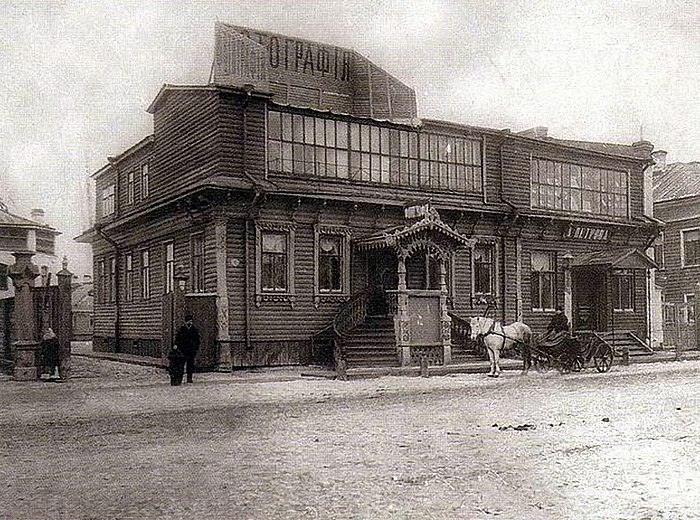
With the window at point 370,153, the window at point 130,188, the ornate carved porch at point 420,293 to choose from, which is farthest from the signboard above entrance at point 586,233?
the window at point 130,188

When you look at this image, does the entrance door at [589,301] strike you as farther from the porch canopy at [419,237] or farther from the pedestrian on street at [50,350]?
the pedestrian on street at [50,350]

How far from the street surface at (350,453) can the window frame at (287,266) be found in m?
5.35

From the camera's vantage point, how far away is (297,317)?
19672 millimetres

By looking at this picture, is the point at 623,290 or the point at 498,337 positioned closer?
the point at 498,337

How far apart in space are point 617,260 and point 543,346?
6530 millimetres

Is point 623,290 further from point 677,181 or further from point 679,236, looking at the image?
point 677,181

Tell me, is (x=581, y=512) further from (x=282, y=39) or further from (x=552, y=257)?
(x=552, y=257)

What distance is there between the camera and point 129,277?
2511cm

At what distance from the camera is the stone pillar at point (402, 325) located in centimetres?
1900

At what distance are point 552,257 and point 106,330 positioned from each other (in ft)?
47.5

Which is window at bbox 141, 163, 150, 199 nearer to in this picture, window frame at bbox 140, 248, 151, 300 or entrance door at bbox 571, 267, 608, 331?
window frame at bbox 140, 248, 151, 300

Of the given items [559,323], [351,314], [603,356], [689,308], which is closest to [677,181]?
[689,308]

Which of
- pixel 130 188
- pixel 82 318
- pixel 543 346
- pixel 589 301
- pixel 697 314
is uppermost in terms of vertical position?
pixel 130 188

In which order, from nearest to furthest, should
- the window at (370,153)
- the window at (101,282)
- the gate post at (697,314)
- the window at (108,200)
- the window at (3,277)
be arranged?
1. the window at (3,277)
2. the window at (370,153)
3. the gate post at (697,314)
4. the window at (101,282)
5. the window at (108,200)
